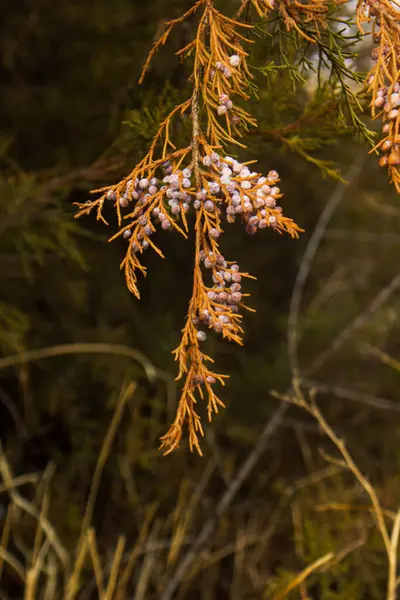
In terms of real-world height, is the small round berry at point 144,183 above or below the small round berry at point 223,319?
above

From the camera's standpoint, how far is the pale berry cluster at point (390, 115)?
2.38 ft

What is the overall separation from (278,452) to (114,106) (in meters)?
1.42

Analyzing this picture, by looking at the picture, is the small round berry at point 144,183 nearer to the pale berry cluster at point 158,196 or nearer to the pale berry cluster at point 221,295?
the pale berry cluster at point 158,196

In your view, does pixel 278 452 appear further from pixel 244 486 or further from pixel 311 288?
pixel 311 288

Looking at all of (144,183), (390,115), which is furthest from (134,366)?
(390,115)

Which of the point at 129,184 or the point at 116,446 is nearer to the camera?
the point at 129,184

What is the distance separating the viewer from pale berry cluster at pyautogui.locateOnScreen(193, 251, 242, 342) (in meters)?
0.72

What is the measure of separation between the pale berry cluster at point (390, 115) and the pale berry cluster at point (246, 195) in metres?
0.14

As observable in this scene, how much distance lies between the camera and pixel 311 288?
2828mm

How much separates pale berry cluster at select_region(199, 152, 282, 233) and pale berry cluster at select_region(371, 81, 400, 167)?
5.6 inches

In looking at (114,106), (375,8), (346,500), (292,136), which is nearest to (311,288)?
(346,500)

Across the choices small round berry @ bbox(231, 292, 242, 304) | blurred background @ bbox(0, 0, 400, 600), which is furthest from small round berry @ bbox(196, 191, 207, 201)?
blurred background @ bbox(0, 0, 400, 600)

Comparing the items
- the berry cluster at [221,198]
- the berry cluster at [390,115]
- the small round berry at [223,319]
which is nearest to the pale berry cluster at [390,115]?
the berry cluster at [390,115]

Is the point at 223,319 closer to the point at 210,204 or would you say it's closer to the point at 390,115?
the point at 210,204
